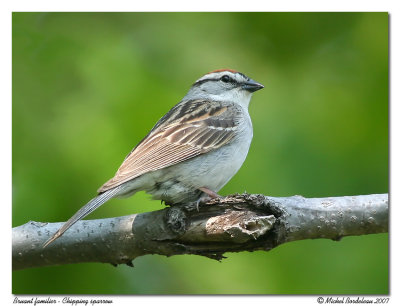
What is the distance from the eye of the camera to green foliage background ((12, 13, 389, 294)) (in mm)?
3977

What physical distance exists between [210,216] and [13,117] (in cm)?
179

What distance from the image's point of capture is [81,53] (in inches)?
177

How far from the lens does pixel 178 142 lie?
4156 millimetres

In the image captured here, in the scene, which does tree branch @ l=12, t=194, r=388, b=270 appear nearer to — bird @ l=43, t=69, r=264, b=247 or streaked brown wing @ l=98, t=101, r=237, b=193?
bird @ l=43, t=69, r=264, b=247

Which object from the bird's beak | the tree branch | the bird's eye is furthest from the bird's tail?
the bird's eye

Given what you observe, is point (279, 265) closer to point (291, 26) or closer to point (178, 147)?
point (178, 147)

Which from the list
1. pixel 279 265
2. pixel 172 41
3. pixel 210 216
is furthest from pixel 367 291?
pixel 172 41

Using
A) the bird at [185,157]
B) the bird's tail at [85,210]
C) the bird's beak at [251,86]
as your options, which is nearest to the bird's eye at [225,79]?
the bird's beak at [251,86]

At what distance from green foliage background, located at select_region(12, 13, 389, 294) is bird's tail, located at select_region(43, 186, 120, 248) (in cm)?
47

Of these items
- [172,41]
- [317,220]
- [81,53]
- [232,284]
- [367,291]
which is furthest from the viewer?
[172,41]

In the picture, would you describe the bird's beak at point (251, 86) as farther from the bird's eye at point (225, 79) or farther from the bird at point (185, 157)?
the bird's eye at point (225, 79)

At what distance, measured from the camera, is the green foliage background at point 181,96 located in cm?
398

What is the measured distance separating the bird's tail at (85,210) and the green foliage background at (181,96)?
466 millimetres

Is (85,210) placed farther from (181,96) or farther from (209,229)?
(181,96)
